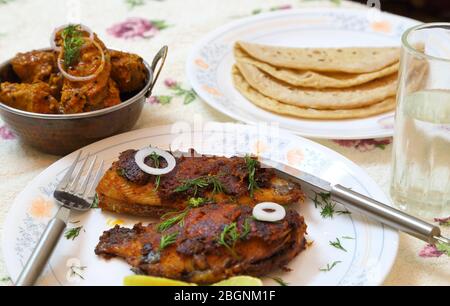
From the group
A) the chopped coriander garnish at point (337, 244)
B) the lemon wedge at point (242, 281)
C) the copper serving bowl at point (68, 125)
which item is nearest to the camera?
the lemon wedge at point (242, 281)

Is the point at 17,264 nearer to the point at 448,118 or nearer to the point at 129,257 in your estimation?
the point at 129,257

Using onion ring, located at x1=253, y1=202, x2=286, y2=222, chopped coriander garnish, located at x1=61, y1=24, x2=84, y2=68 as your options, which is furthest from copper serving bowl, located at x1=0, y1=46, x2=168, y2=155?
onion ring, located at x1=253, y1=202, x2=286, y2=222

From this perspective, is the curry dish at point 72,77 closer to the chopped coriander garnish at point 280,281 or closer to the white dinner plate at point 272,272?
the white dinner plate at point 272,272

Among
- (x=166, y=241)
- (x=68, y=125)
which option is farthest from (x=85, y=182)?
(x=166, y=241)

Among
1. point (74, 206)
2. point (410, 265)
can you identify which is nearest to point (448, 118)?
point (410, 265)

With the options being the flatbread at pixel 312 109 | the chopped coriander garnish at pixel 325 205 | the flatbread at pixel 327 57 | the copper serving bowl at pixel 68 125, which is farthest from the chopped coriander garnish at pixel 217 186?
the flatbread at pixel 327 57

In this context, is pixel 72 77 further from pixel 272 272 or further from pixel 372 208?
pixel 372 208

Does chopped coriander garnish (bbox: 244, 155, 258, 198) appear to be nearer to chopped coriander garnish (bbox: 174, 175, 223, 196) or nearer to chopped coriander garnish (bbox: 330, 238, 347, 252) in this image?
chopped coriander garnish (bbox: 174, 175, 223, 196)
